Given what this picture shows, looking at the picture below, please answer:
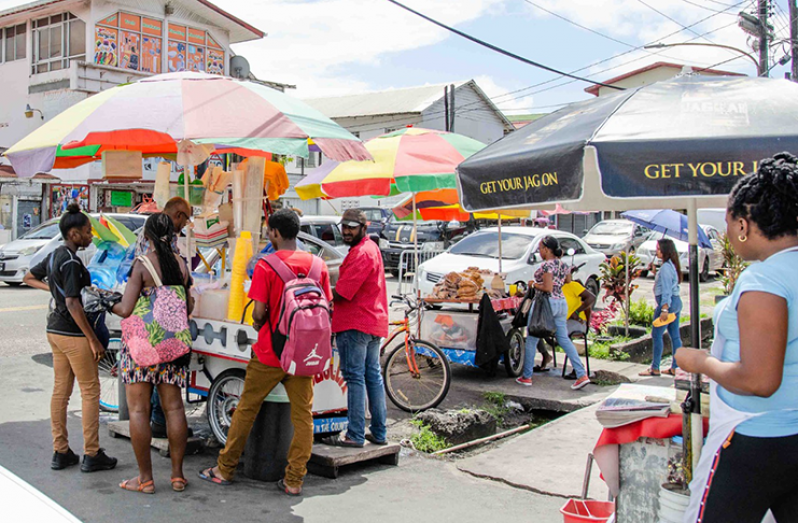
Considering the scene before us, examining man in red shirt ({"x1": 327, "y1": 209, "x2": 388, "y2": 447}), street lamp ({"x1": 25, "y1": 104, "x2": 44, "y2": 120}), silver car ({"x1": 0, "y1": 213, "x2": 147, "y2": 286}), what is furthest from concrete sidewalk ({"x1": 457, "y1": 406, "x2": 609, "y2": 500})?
street lamp ({"x1": 25, "y1": 104, "x2": 44, "y2": 120})

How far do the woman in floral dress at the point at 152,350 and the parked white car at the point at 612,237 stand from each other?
2078 cm

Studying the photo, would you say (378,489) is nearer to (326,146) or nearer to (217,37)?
(326,146)

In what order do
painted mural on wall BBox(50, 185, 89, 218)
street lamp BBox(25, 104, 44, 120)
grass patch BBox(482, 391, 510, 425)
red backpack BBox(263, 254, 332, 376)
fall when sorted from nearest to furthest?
1. red backpack BBox(263, 254, 332, 376)
2. grass patch BBox(482, 391, 510, 425)
3. painted mural on wall BBox(50, 185, 89, 218)
4. street lamp BBox(25, 104, 44, 120)

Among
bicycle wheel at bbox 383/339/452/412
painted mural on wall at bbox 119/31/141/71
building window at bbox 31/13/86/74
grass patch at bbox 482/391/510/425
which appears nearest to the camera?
bicycle wheel at bbox 383/339/452/412

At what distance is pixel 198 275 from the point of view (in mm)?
6996

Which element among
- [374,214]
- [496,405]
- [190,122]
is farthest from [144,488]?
[374,214]

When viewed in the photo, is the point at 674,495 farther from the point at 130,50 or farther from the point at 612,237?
the point at 130,50

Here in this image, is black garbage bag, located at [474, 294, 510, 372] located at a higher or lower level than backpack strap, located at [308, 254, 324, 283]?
lower

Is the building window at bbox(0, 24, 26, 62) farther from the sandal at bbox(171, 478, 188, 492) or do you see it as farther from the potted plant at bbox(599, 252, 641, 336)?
the sandal at bbox(171, 478, 188, 492)

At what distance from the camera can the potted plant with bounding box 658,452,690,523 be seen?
3328mm

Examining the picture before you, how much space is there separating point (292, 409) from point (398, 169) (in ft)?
13.7

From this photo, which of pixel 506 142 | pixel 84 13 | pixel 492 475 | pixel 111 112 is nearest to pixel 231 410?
pixel 492 475

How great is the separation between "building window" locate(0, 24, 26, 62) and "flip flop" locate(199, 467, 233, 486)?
2919cm

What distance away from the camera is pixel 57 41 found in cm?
2809
